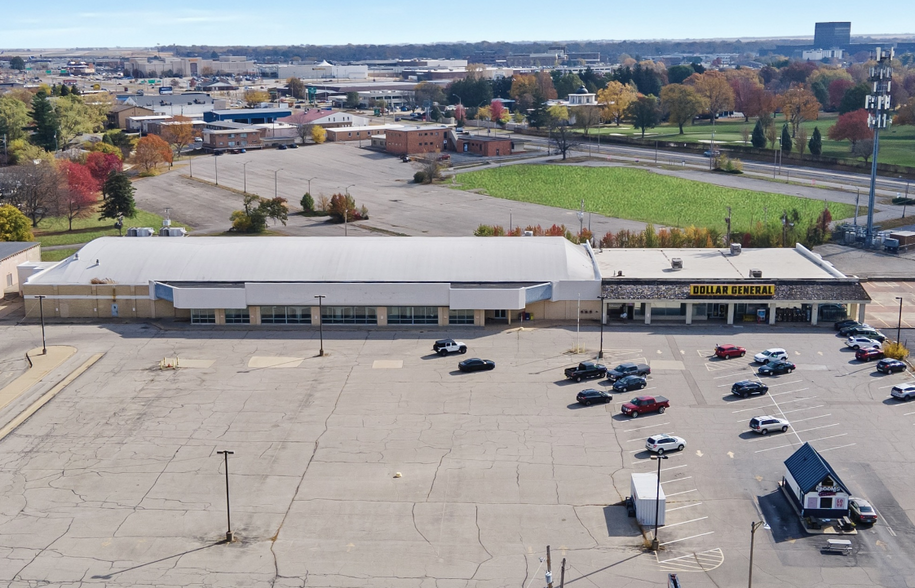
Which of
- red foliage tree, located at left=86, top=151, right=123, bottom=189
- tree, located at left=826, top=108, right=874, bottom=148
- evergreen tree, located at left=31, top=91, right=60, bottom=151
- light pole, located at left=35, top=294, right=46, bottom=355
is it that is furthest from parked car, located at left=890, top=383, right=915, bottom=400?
evergreen tree, located at left=31, top=91, right=60, bottom=151

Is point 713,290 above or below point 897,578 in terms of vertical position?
above

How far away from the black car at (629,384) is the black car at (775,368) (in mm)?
7376

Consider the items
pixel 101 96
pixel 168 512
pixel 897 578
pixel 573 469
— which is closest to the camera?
pixel 897 578

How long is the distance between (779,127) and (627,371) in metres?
127

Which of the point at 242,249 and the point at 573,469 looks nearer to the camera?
the point at 573,469

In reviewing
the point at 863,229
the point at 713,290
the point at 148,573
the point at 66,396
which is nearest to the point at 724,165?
the point at 863,229

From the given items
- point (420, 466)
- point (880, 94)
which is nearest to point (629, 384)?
point (420, 466)

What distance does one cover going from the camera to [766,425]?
43.7 meters

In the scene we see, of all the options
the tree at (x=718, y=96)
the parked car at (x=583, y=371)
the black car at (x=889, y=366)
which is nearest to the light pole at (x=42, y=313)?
the black car at (x=889, y=366)

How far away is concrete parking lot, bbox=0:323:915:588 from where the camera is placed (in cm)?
3338

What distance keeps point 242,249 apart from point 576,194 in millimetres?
58274

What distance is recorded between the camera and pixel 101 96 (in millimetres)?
185250

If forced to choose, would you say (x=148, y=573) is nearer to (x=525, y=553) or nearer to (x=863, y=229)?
(x=525, y=553)

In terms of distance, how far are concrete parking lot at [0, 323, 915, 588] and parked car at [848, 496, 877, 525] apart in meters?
0.59
